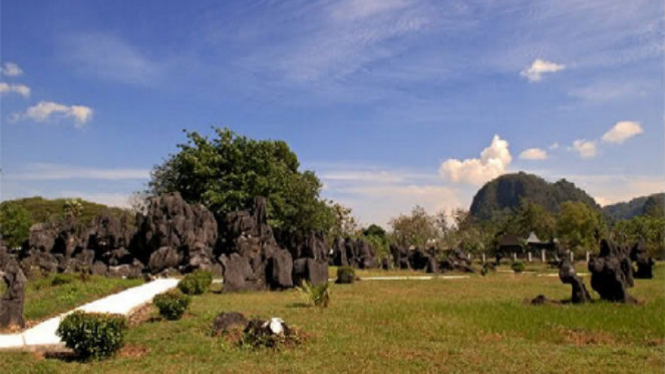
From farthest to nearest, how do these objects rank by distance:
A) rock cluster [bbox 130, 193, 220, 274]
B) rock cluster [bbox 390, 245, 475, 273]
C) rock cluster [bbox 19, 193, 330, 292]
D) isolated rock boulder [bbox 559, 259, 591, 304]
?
rock cluster [bbox 390, 245, 475, 273]
rock cluster [bbox 130, 193, 220, 274]
rock cluster [bbox 19, 193, 330, 292]
isolated rock boulder [bbox 559, 259, 591, 304]

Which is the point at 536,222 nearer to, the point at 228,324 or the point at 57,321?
the point at 228,324

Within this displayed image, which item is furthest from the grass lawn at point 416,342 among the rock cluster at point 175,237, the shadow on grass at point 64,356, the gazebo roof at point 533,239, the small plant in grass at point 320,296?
the gazebo roof at point 533,239

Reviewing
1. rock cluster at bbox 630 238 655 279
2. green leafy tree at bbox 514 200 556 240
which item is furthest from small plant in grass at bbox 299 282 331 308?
green leafy tree at bbox 514 200 556 240

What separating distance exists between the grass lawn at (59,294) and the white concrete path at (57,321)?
0.58 metres

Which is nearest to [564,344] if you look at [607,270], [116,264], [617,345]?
[617,345]

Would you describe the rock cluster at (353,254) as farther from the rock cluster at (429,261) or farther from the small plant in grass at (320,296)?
the small plant in grass at (320,296)

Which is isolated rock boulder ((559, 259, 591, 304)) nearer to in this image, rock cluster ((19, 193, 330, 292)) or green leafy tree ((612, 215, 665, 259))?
rock cluster ((19, 193, 330, 292))

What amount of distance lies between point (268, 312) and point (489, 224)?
7973 cm

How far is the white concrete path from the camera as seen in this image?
12.6 metres

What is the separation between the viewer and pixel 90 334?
11312mm

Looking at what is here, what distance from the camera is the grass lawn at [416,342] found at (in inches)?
413

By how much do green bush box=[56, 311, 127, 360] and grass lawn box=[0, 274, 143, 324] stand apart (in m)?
6.06

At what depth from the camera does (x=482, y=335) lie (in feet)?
45.0

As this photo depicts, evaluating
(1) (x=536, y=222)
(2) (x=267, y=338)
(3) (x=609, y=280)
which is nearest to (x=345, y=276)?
(3) (x=609, y=280)
